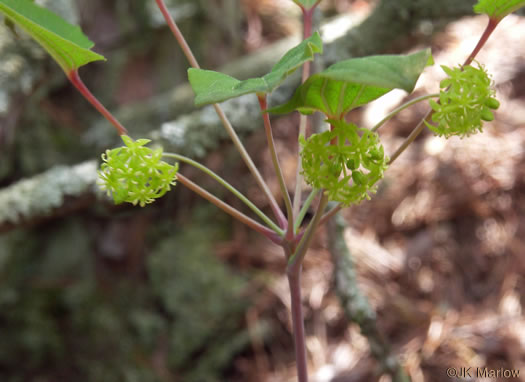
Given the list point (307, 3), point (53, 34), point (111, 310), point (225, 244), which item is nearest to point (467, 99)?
point (307, 3)

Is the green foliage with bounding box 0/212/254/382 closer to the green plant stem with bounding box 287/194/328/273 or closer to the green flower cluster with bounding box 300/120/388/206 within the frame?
the green plant stem with bounding box 287/194/328/273

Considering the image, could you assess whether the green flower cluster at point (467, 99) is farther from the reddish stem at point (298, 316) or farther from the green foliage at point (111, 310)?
the green foliage at point (111, 310)

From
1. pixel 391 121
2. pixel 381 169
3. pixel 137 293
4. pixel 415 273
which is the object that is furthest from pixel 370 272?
pixel 381 169

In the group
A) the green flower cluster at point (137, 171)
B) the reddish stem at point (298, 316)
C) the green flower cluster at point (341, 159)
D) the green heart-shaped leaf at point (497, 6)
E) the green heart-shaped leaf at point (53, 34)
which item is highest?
the green heart-shaped leaf at point (53, 34)

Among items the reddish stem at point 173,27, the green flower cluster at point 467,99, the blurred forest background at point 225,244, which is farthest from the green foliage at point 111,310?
the green flower cluster at point 467,99

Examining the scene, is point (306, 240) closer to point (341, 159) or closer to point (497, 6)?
point (341, 159)

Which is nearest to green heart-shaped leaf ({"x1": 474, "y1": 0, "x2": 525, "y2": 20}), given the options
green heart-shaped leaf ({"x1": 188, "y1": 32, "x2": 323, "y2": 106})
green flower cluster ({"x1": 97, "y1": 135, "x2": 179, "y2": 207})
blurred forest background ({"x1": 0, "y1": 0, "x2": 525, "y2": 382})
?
green heart-shaped leaf ({"x1": 188, "y1": 32, "x2": 323, "y2": 106})
